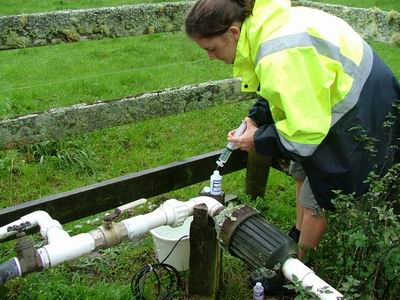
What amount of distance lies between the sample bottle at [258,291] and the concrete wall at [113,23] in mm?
1746

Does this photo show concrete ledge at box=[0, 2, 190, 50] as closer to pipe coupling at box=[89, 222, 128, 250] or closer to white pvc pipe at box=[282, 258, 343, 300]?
pipe coupling at box=[89, 222, 128, 250]

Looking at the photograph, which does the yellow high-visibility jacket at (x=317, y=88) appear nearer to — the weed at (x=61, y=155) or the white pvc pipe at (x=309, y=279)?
the white pvc pipe at (x=309, y=279)

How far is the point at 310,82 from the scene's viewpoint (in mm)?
2223

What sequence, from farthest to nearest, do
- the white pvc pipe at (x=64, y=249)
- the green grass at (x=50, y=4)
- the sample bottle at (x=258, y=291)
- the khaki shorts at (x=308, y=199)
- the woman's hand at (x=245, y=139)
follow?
the green grass at (x=50, y=4) < the sample bottle at (x=258, y=291) < the khaki shorts at (x=308, y=199) < the woman's hand at (x=245, y=139) < the white pvc pipe at (x=64, y=249)

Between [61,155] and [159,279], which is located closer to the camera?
[159,279]

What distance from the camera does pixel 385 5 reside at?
10.7 metres

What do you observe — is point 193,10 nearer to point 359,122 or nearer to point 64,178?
point 359,122

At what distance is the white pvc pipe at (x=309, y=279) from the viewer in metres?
1.97

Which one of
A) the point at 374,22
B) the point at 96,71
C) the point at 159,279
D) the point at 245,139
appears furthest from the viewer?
the point at 96,71

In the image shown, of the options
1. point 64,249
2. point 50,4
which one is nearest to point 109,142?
point 64,249

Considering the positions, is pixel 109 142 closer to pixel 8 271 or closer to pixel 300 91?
pixel 8 271

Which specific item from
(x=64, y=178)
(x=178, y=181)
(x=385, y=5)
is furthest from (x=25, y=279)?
(x=385, y=5)

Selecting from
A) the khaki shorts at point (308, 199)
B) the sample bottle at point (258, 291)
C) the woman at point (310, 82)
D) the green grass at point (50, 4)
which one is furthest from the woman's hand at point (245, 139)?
the green grass at point (50, 4)

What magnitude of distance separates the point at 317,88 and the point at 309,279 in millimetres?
763
